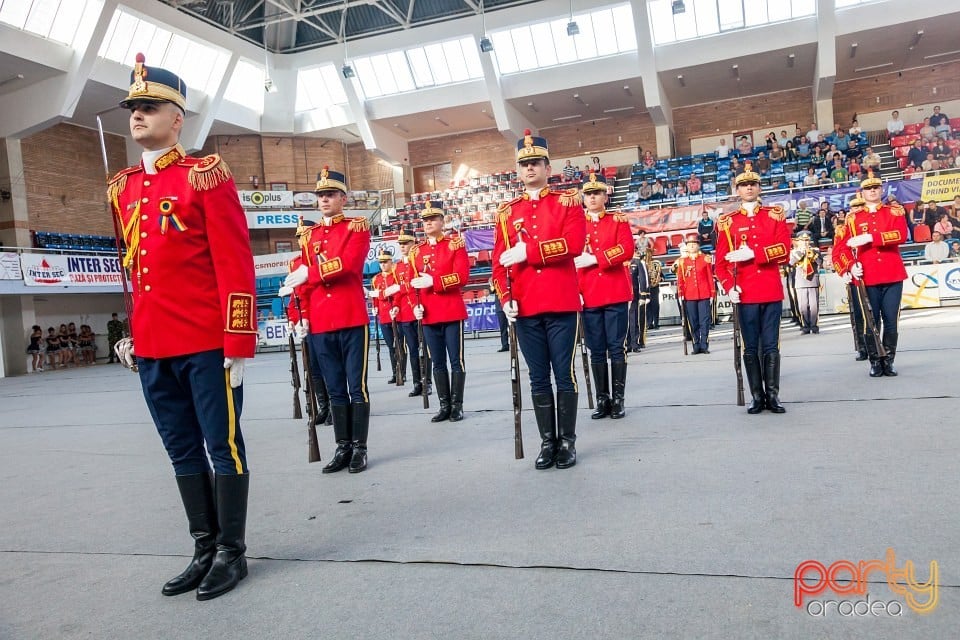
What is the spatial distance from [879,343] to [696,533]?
497cm

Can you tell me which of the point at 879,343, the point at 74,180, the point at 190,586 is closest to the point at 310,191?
the point at 74,180

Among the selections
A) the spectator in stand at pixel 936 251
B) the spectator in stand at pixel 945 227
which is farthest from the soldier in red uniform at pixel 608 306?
the spectator in stand at pixel 945 227

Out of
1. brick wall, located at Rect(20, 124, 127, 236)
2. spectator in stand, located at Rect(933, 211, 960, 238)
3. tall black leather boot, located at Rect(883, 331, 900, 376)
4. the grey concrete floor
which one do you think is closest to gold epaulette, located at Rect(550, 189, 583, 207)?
the grey concrete floor

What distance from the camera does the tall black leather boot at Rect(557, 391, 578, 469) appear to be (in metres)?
4.41

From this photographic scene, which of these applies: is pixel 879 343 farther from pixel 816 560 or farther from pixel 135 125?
pixel 135 125

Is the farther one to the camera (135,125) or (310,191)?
(310,191)

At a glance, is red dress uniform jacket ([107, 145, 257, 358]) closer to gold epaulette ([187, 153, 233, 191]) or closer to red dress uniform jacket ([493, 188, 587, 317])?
gold epaulette ([187, 153, 233, 191])

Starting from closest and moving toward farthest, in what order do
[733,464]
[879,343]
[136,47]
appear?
[733,464], [879,343], [136,47]

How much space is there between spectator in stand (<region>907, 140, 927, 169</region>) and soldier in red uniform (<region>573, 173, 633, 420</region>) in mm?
20081

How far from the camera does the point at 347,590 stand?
270 cm

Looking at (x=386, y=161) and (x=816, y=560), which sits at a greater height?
(x=386, y=161)

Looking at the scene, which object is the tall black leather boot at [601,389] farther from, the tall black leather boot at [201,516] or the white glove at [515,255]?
the tall black leather boot at [201,516]

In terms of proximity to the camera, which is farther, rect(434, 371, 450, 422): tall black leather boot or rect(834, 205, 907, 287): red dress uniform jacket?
rect(834, 205, 907, 287): red dress uniform jacket

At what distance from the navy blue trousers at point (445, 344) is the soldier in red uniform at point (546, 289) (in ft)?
7.41
